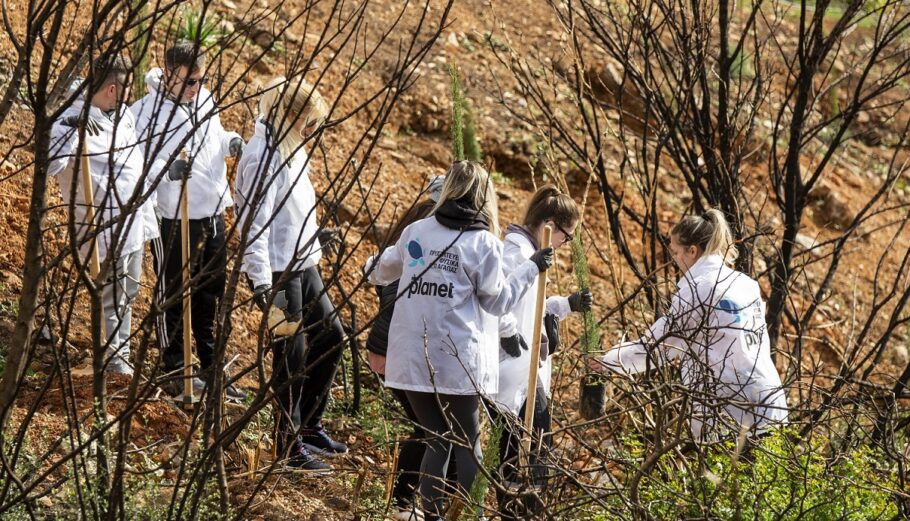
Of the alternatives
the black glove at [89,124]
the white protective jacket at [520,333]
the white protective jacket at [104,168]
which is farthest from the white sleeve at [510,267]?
the black glove at [89,124]

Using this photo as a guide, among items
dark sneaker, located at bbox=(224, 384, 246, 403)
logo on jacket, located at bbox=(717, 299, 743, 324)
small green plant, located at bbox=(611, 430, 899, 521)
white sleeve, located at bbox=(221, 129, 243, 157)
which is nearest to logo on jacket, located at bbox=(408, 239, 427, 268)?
small green plant, located at bbox=(611, 430, 899, 521)

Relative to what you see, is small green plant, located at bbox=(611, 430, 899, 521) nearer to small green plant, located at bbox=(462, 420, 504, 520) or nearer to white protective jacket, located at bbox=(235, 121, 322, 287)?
small green plant, located at bbox=(462, 420, 504, 520)

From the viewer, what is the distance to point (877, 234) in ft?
38.2

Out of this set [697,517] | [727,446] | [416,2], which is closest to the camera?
[697,517]

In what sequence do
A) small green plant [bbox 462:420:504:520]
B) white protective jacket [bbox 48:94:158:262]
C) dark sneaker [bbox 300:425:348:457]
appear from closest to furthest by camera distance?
1. small green plant [bbox 462:420:504:520]
2. white protective jacket [bbox 48:94:158:262]
3. dark sneaker [bbox 300:425:348:457]

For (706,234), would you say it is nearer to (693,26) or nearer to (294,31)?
(693,26)

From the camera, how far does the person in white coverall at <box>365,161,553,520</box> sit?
13.0 ft

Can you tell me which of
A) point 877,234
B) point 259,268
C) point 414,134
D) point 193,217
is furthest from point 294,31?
point 877,234

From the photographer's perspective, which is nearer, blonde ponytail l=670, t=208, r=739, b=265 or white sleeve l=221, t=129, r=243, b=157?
blonde ponytail l=670, t=208, r=739, b=265

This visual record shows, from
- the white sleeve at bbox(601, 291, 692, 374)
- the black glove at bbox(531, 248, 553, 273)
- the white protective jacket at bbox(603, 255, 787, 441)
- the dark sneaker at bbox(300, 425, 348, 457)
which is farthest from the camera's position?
the dark sneaker at bbox(300, 425, 348, 457)

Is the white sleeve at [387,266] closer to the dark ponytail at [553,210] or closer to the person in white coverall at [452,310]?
the person in white coverall at [452,310]

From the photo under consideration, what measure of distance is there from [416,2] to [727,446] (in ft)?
27.4

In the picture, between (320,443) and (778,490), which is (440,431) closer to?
(320,443)

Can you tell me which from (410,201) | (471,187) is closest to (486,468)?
(471,187)
